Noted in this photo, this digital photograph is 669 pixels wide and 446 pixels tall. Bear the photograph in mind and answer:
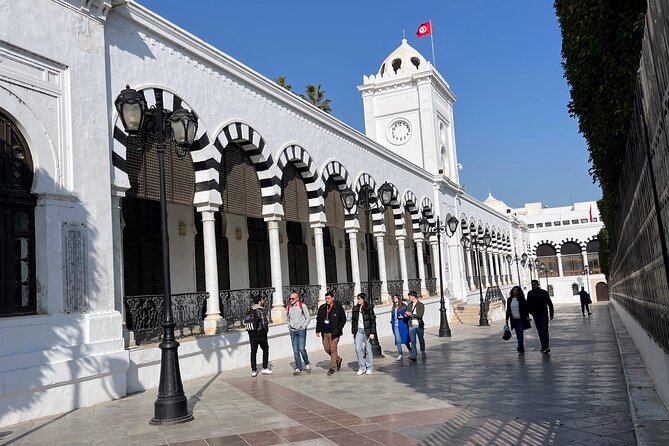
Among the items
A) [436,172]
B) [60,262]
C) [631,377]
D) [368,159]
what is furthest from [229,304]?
[436,172]

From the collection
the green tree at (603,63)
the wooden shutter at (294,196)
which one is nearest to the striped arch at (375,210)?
the wooden shutter at (294,196)

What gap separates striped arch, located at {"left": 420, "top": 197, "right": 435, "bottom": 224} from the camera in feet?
89.6

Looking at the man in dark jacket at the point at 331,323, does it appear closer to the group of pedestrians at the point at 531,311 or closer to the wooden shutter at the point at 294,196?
the group of pedestrians at the point at 531,311

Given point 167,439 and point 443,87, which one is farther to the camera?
point 443,87

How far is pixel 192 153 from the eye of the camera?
1238 cm

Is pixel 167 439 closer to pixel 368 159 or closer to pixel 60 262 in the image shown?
pixel 60 262

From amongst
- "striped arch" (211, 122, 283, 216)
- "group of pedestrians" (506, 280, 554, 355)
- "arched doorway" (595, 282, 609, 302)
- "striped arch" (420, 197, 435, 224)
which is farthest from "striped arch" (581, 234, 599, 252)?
"striped arch" (211, 122, 283, 216)

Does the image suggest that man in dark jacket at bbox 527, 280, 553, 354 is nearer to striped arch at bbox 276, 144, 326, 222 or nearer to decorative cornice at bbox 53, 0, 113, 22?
striped arch at bbox 276, 144, 326, 222

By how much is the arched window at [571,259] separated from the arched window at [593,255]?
2.69 feet

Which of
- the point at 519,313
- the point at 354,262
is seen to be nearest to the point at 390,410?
the point at 519,313

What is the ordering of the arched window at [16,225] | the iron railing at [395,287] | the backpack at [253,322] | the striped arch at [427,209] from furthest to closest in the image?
the striped arch at [427,209] → the iron railing at [395,287] → the backpack at [253,322] → the arched window at [16,225]

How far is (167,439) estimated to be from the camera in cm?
605

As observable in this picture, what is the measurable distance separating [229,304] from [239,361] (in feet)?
5.06

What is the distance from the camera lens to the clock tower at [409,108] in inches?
1248
